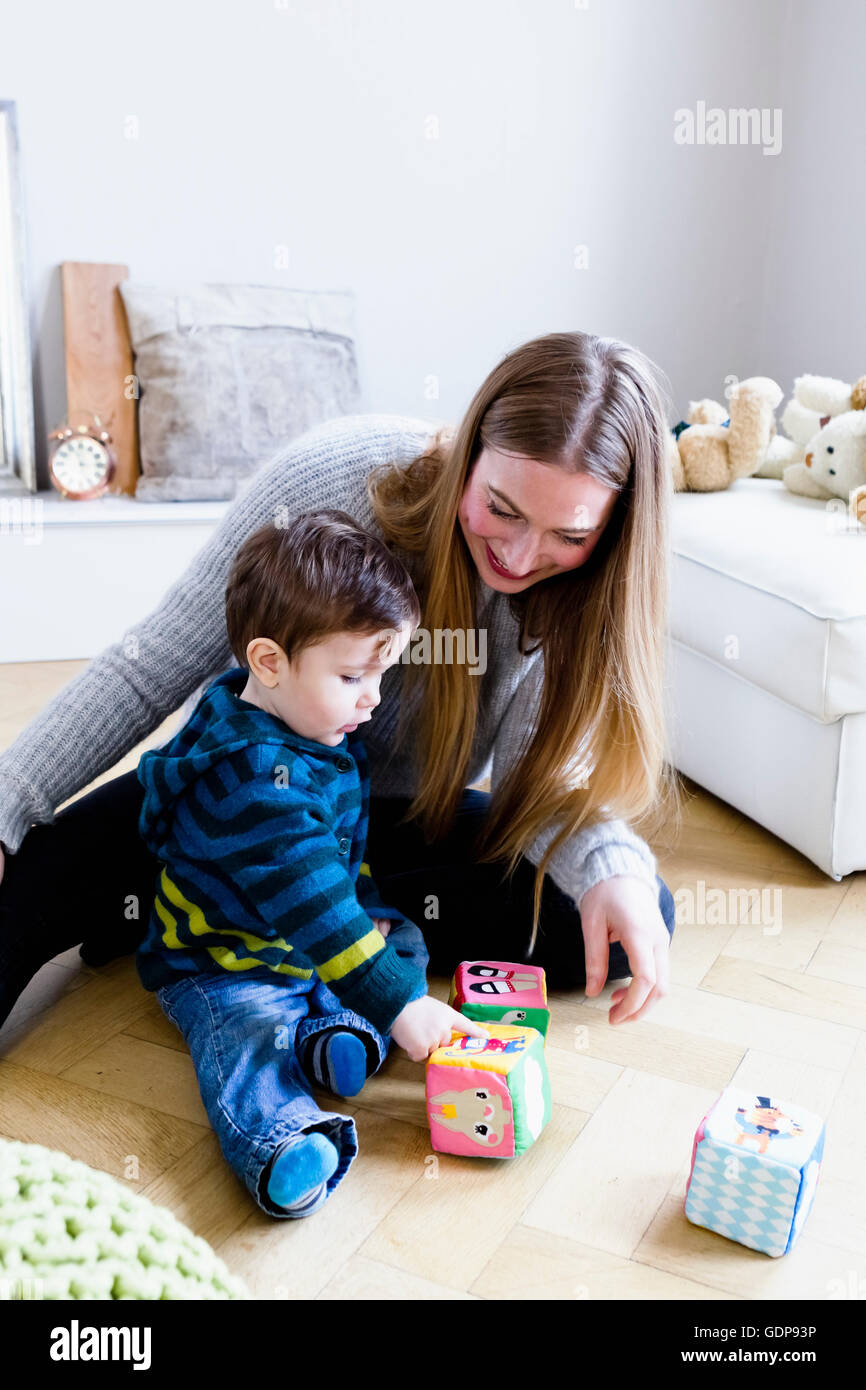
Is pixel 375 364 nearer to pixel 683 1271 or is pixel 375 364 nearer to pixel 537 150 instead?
pixel 537 150

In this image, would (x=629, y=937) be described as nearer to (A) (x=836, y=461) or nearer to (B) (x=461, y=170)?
(A) (x=836, y=461)

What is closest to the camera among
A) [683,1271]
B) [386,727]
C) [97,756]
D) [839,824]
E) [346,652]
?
[683,1271]

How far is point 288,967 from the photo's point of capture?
113 cm

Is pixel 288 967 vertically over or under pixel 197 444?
under

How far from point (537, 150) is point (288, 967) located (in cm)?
227

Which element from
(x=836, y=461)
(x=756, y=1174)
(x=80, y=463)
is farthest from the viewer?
(x=80, y=463)

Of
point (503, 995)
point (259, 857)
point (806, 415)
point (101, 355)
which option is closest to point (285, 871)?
point (259, 857)

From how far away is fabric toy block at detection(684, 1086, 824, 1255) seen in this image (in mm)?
919

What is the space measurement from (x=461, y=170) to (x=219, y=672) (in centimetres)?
192

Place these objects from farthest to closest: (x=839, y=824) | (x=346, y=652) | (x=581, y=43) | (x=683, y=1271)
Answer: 1. (x=581, y=43)
2. (x=839, y=824)
3. (x=346, y=652)
4. (x=683, y=1271)

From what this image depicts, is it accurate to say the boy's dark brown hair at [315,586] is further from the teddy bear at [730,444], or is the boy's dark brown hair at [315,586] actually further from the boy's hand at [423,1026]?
the teddy bear at [730,444]

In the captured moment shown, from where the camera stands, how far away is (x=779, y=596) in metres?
1.55

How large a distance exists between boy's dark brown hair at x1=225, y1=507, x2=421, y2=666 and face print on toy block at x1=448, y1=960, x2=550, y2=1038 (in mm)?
358
